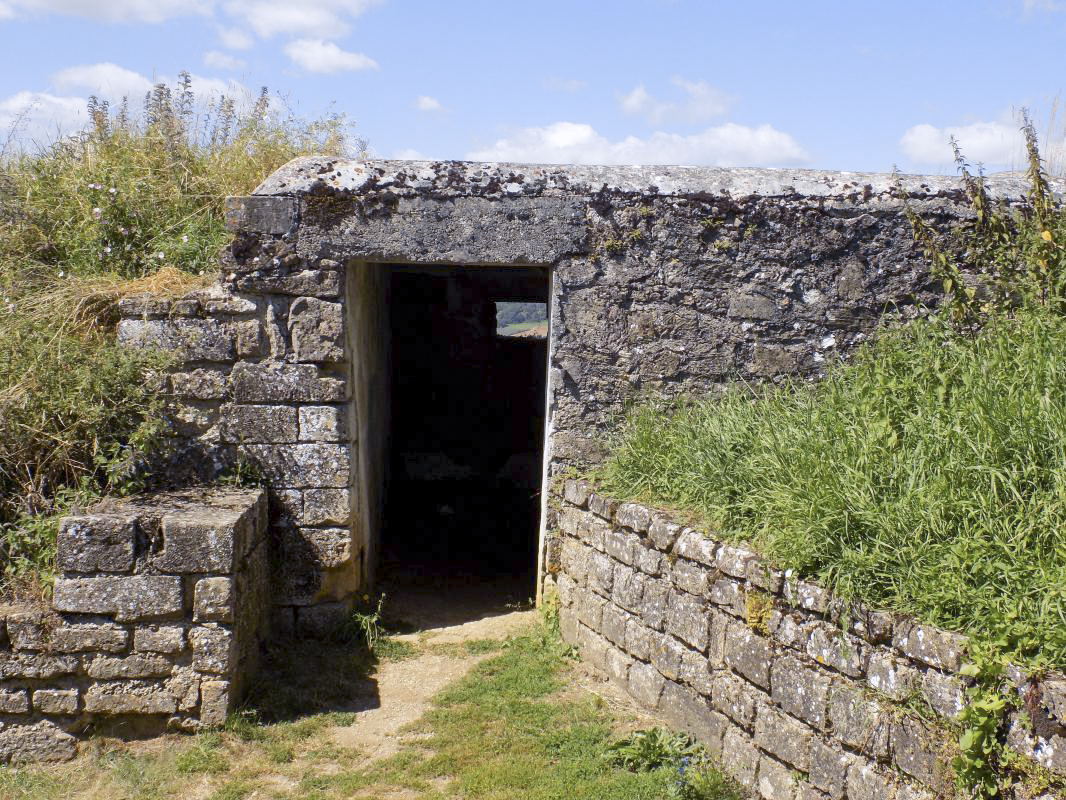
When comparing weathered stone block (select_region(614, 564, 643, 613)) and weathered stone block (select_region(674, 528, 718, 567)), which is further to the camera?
weathered stone block (select_region(614, 564, 643, 613))

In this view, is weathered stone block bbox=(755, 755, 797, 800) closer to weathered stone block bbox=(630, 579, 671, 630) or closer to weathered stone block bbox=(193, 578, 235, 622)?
weathered stone block bbox=(630, 579, 671, 630)

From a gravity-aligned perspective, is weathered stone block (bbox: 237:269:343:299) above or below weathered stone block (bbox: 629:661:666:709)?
above

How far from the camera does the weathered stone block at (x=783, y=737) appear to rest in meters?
3.58

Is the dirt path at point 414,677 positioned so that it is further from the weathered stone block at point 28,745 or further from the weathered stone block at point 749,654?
the weathered stone block at point 749,654

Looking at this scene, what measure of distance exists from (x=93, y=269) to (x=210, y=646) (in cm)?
279

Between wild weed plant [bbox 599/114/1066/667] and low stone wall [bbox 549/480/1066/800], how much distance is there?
0.13 metres

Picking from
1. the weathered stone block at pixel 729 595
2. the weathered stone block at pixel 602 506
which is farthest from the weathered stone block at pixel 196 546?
the weathered stone block at pixel 729 595

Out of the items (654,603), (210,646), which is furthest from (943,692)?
(210,646)

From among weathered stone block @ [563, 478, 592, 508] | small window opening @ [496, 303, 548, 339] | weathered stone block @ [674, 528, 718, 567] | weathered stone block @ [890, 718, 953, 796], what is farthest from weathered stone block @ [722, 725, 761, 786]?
small window opening @ [496, 303, 548, 339]

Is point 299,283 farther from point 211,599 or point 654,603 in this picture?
point 654,603

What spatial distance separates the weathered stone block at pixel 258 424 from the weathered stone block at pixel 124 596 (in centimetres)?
117

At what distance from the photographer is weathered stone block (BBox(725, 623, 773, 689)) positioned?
382 centimetres

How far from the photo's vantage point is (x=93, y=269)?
600cm

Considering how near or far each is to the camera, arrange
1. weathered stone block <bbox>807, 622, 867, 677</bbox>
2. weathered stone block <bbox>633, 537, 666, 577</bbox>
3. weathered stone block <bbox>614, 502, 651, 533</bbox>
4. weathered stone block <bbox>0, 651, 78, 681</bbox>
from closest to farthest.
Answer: weathered stone block <bbox>807, 622, 867, 677</bbox> → weathered stone block <bbox>0, 651, 78, 681</bbox> → weathered stone block <bbox>633, 537, 666, 577</bbox> → weathered stone block <bbox>614, 502, 651, 533</bbox>
